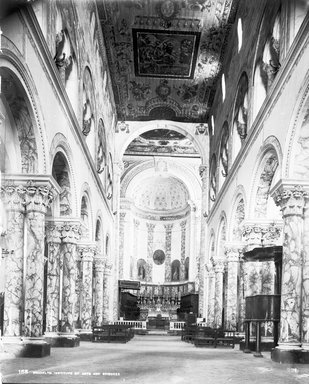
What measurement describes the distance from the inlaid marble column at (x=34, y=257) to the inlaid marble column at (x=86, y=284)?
961cm

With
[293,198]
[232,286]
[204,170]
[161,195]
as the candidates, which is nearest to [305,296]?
[293,198]

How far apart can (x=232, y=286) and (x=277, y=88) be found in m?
10.2

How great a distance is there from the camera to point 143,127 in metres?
33.0

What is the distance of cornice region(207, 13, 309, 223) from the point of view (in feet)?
38.8

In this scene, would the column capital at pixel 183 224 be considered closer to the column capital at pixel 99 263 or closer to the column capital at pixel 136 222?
the column capital at pixel 136 222

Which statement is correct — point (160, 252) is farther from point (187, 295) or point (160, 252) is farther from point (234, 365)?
point (234, 365)

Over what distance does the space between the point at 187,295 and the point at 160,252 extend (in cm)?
842

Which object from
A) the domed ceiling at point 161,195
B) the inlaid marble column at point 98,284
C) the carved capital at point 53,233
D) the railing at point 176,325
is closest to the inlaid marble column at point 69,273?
the carved capital at point 53,233

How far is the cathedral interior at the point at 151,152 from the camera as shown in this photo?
1248cm

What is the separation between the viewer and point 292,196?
12969mm

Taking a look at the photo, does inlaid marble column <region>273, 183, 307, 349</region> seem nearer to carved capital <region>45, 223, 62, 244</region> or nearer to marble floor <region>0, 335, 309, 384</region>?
marble floor <region>0, 335, 309, 384</region>

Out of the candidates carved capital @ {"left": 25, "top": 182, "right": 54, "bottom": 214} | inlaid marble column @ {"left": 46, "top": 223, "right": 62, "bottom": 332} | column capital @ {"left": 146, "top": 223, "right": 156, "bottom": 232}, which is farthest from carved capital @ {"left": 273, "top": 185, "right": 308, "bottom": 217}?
column capital @ {"left": 146, "top": 223, "right": 156, "bottom": 232}

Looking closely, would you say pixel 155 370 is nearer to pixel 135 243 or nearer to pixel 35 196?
pixel 35 196

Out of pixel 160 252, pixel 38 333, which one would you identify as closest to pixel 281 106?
pixel 38 333
